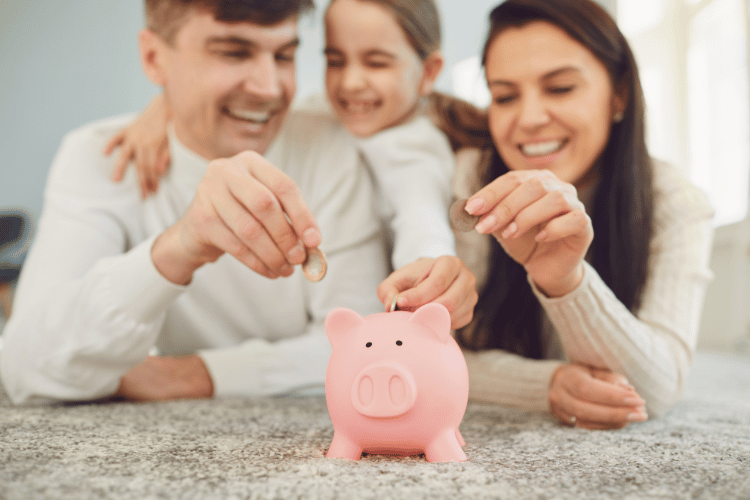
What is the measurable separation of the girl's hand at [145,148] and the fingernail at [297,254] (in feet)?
2.23

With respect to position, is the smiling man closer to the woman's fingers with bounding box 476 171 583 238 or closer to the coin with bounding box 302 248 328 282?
the coin with bounding box 302 248 328 282

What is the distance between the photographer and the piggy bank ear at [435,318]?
62cm

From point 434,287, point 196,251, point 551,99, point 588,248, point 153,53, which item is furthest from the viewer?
point 153,53

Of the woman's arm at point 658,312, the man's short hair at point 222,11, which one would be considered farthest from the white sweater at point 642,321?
the man's short hair at point 222,11

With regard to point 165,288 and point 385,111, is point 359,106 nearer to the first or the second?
point 385,111

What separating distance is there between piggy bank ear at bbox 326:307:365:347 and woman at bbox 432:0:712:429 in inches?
11.2

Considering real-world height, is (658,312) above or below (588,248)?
below

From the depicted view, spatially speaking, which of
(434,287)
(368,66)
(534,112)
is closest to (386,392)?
(434,287)

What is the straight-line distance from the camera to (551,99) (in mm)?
1140

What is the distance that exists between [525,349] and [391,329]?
67cm

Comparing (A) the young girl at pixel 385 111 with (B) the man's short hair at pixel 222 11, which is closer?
(B) the man's short hair at pixel 222 11

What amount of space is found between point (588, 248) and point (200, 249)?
2.26 feet

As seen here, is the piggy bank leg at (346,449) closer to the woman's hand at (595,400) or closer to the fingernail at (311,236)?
the fingernail at (311,236)

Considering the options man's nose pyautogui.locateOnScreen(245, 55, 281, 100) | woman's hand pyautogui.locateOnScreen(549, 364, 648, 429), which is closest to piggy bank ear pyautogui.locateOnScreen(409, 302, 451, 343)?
woman's hand pyautogui.locateOnScreen(549, 364, 648, 429)
